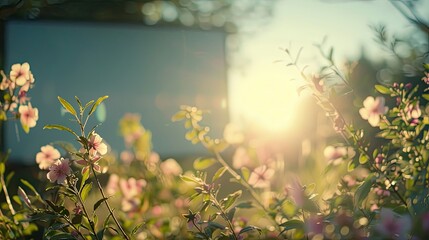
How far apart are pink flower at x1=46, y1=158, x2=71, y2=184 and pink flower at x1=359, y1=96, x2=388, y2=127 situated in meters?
0.90

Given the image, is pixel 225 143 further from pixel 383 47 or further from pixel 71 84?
pixel 71 84

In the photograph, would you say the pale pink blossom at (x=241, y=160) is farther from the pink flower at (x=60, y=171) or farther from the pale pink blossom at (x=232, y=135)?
the pink flower at (x=60, y=171)

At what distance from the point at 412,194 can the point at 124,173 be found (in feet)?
4.60

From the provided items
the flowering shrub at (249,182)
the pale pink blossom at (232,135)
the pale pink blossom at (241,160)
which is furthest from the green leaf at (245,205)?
the pale pink blossom at (241,160)

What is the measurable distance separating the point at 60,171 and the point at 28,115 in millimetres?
496

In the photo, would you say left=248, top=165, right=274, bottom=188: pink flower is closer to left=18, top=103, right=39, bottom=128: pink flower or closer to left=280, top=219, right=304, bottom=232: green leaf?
left=280, top=219, right=304, bottom=232: green leaf

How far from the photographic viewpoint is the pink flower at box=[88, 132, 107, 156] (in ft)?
4.59

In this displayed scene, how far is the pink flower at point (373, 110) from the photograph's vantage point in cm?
176

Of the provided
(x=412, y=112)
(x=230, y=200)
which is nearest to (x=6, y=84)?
(x=230, y=200)

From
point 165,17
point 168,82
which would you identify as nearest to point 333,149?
point 168,82

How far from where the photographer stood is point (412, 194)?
1585 mm

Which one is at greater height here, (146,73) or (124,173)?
(124,173)

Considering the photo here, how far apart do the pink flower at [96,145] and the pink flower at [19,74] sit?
0.50 meters

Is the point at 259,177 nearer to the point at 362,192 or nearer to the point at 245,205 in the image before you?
the point at 245,205
